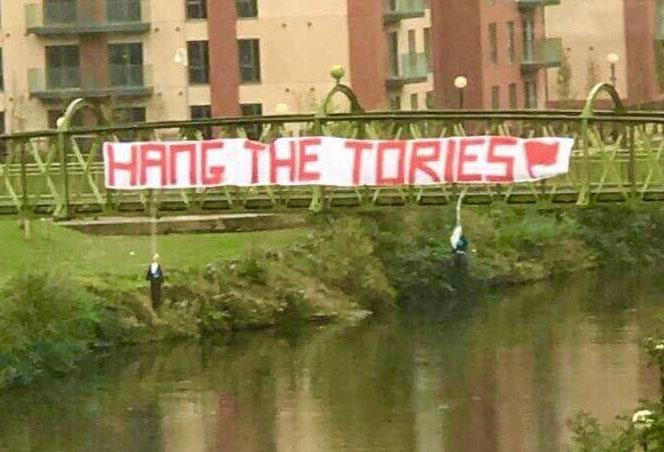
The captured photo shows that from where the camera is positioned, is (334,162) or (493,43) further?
(493,43)

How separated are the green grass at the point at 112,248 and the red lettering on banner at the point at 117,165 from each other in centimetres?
1467

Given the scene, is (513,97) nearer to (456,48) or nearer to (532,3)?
(456,48)

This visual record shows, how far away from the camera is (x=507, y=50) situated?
69.8m

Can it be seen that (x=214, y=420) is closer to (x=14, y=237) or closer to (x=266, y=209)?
(x=266, y=209)

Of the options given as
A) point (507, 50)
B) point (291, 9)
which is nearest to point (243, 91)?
point (291, 9)

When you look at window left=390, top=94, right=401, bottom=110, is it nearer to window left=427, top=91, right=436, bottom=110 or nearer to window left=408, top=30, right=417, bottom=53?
window left=427, top=91, right=436, bottom=110

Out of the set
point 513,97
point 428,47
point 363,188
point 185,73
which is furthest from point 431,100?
point 363,188

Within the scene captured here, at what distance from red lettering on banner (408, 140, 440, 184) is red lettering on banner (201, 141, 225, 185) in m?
2.90

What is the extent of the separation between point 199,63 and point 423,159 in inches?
1257

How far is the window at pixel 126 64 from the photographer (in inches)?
2490

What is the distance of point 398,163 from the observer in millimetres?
32094

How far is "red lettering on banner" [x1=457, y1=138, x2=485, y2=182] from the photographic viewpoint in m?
32.0

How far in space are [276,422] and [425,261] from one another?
15.5m

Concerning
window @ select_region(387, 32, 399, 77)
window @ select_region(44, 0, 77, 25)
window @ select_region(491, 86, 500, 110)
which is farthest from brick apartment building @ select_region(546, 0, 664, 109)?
window @ select_region(44, 0, 77, 25)
